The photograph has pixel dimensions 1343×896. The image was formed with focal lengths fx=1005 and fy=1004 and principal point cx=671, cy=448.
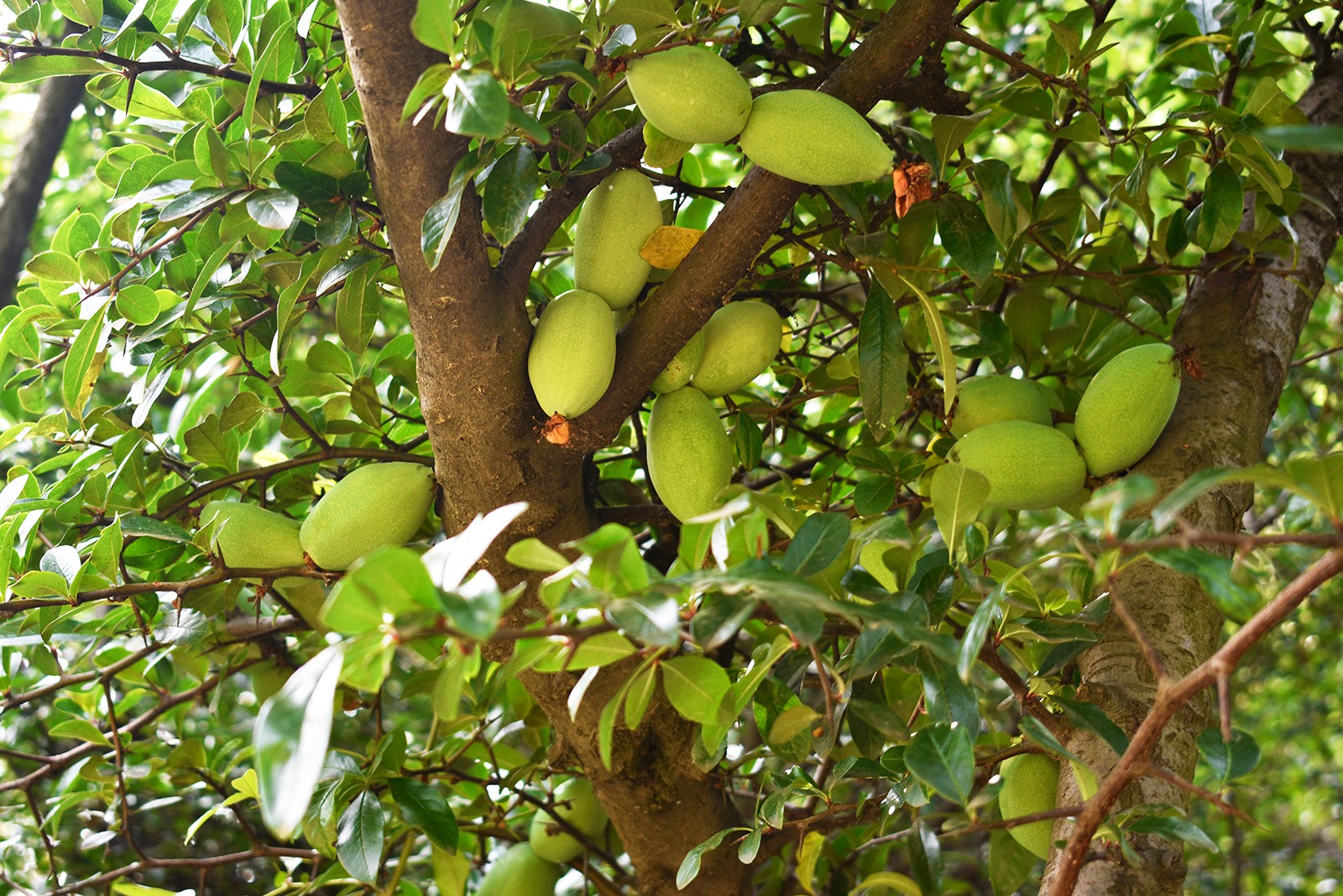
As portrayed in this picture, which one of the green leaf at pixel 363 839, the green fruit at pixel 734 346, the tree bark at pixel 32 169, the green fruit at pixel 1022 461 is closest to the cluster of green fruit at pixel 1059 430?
the green fruit at pixel 1022 461

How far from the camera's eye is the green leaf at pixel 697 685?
593 millimetres

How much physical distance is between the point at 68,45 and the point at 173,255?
7.6 inches

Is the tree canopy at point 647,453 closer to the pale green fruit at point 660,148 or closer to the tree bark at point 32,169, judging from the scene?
the pale green fruit at point 660,148

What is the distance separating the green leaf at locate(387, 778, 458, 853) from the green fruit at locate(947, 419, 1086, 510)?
0.52 m

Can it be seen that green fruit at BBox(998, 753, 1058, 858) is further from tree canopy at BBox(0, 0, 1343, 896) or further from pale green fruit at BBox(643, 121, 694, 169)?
pale green fruit at BBox(643, 121, 694, 169)

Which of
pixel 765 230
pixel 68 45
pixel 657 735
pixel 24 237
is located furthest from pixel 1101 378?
pixel 24 237

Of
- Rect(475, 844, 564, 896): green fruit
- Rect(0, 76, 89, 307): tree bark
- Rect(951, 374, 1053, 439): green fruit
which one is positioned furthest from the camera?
Rect(0, 76, 89, 307): tree bark

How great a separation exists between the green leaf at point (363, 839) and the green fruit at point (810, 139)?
0.59 meters

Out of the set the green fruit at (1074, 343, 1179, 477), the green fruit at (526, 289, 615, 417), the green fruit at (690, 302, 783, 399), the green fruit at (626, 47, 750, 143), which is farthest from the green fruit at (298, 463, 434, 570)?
the green fruit at (1074, 343, 1179, 477)

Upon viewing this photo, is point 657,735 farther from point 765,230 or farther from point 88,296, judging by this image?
point 88,296

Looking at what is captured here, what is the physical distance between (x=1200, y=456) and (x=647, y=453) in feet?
1.64

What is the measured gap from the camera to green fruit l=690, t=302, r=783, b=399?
0.83 metres

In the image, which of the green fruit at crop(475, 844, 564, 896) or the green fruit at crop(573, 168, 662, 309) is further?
the green fruit at crop(475, 844, 564, 896)

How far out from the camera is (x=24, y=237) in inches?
63.7
